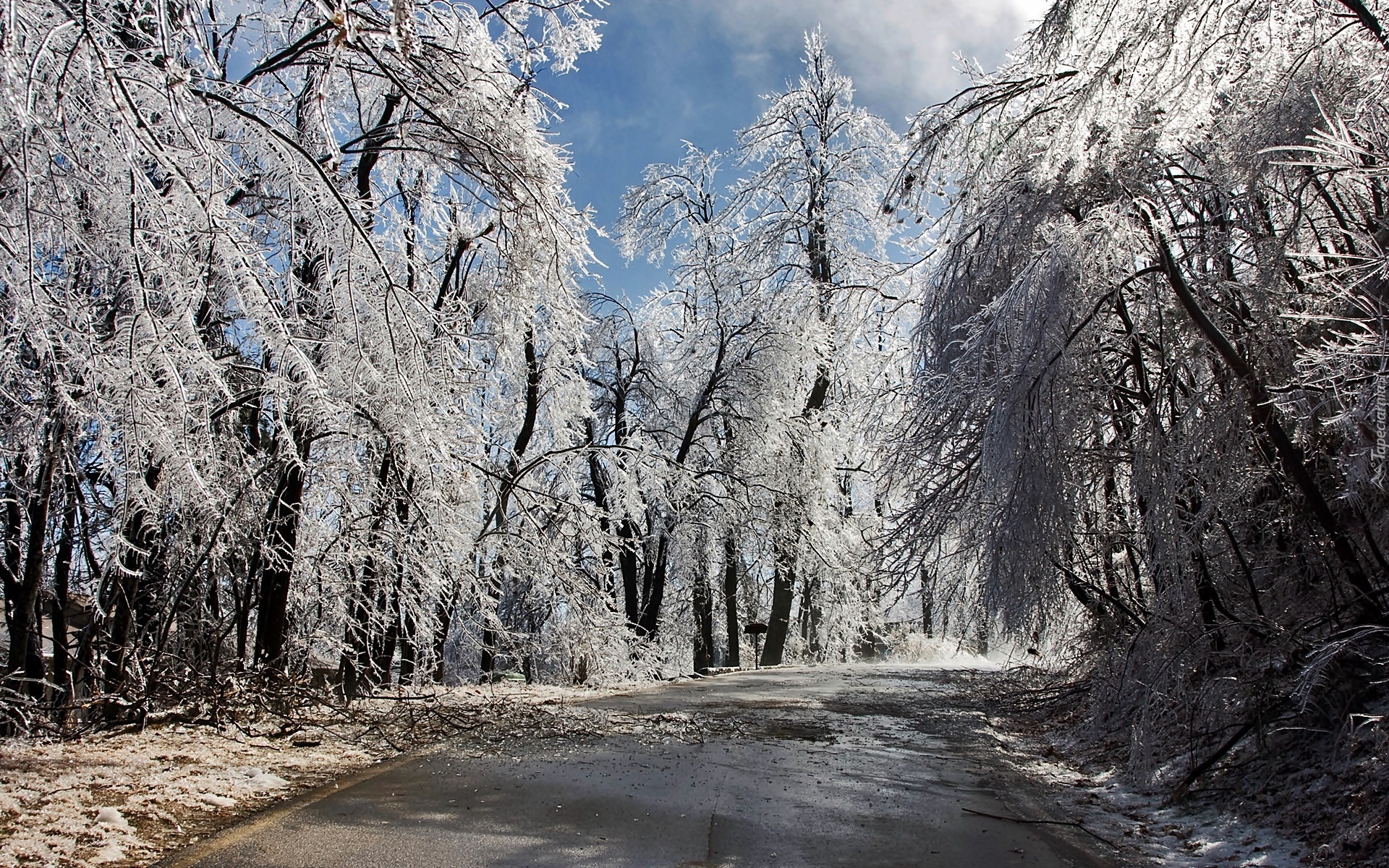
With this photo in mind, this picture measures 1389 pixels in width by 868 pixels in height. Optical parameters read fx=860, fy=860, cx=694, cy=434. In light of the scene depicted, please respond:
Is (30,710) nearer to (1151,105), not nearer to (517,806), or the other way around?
(517,806)

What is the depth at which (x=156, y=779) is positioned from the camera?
14.1 ft

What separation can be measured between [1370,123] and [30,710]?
28.2 ft

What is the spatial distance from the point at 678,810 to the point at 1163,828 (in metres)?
2.56

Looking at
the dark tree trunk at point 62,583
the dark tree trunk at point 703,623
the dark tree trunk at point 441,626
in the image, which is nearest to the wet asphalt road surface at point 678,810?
the dark tree trunk at point 441,626

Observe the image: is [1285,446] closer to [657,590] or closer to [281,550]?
[281,550]

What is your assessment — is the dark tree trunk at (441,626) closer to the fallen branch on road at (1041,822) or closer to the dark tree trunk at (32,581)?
the dark tree trunk at (32,581)

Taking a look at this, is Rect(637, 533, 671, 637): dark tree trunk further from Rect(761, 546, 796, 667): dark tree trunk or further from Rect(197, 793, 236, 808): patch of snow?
Rect(197, 793, 236, 808): patch of snow

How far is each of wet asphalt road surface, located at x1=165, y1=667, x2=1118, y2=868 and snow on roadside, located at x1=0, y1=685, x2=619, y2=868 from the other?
27 cm

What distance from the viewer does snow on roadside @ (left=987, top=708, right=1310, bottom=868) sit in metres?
3.92

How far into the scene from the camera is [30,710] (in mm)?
5289

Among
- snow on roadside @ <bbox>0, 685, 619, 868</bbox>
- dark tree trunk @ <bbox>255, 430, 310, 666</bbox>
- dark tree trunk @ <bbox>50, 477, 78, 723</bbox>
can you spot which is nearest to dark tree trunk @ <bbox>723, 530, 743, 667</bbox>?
dark tree trunk @ <bbox>255, 430, 310, 666</bbox>

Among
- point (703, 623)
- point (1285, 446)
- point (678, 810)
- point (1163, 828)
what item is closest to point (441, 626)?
point (678, 810)

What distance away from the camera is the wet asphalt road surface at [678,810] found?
3650 millimetres

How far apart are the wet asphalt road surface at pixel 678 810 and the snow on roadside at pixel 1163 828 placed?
0.22 meters
